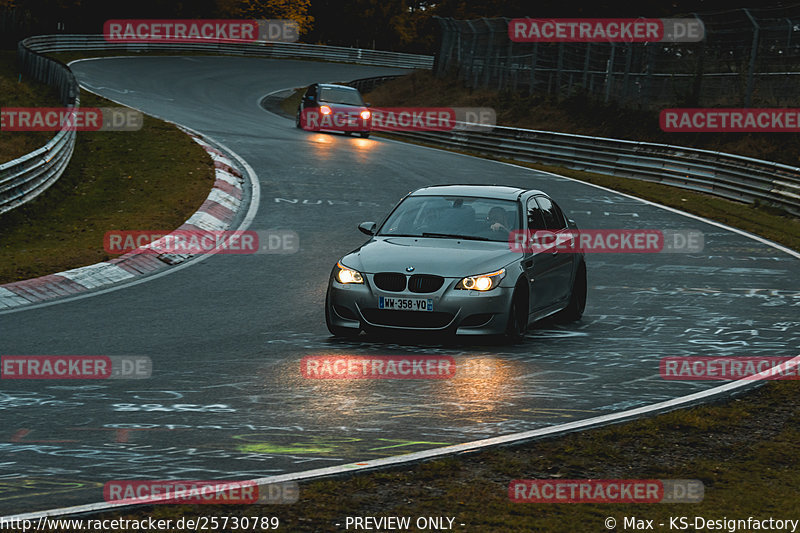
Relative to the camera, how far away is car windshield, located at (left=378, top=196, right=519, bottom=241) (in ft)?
38.5

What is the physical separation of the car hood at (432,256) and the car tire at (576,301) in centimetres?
148

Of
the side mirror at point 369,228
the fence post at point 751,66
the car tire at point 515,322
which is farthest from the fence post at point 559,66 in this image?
the car tire at point 515,322

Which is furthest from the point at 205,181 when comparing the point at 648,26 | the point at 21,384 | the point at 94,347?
the point at 648,26

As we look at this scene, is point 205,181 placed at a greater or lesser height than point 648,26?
lesser

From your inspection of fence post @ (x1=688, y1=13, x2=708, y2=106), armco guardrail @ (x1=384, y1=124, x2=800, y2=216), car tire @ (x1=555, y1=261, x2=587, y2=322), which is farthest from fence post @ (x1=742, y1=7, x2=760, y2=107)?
car tire @ (x1=555, y1=261, x2=587, y2=322)

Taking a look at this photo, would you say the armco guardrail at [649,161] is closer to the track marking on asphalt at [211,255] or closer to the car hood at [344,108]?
the car hood at [344,108]

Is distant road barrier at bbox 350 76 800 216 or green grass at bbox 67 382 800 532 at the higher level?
distant road barrier at bbox 350 76 800 216

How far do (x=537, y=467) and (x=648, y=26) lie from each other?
2927 centimetres

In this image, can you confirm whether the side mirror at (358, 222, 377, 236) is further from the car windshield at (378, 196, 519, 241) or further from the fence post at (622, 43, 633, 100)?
the fence post at (622, 43, 633, 100)

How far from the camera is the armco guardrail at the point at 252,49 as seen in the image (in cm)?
6203

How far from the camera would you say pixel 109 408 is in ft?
26.6

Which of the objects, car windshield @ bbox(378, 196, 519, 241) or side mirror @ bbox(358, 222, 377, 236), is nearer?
car windshield @ bbox(378, 196, 519, 241)

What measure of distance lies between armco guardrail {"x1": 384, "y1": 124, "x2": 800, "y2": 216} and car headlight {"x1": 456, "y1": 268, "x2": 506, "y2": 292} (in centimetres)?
1424

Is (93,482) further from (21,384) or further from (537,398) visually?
(537,398)
